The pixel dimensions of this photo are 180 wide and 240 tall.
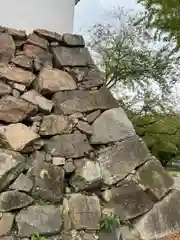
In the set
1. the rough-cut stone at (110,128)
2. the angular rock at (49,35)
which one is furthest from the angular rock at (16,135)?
the angular rock at (49,35)

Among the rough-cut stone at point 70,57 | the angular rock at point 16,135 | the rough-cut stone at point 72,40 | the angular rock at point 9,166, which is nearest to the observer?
the angular rock at point 9,166

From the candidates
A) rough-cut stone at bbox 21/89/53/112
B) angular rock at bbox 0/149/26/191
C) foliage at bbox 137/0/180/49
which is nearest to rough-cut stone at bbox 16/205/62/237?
angular rock at bbox 0/149/26/191

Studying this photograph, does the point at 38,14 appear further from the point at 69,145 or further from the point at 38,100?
the point at 69,145

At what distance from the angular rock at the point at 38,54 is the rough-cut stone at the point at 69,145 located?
0.98m

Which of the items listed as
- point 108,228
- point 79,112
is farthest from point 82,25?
point 108,228

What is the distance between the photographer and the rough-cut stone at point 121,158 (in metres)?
3.16

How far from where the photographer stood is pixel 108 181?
3125 mm

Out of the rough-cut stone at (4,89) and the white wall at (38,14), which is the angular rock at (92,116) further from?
the white wall at (38,14)

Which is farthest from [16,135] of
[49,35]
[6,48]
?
[49,35]

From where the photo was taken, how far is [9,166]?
284 cm

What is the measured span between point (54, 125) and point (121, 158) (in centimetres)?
79

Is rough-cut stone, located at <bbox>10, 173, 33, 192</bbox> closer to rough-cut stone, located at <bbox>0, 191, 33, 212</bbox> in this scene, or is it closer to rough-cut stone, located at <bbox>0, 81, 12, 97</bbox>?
rough-cut stone, located at <bbox>0, 191, 33, 212</bbox>

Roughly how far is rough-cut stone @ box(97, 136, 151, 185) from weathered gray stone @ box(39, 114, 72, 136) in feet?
1.50

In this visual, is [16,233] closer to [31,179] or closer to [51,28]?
[31,179]
